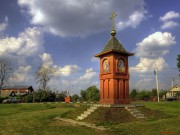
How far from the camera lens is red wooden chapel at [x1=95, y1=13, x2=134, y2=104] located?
2281 cm

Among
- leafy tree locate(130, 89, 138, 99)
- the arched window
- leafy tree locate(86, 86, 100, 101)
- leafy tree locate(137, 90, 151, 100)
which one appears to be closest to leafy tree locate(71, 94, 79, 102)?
leafy tree locate(86, 86, 100, 101)

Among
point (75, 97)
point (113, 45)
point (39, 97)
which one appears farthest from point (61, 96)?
point (113, 45)

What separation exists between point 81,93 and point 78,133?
57.6m

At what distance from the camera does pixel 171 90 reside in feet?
329

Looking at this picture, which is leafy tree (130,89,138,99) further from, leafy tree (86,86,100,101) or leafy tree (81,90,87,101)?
leafy tree (81,90,87,101)

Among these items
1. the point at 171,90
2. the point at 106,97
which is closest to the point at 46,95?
the point at 106,97

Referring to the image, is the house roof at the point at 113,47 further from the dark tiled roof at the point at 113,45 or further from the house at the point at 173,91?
the house at the point at 173,91

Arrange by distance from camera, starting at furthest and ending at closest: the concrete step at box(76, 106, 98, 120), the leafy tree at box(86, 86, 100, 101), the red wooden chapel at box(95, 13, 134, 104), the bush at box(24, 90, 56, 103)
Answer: the leafy tree at box(86, 86, 100, 101) < the bush at box(24, 90, 56, 103) < the red wooden chapel at box(95, 13, 134, 104) < the concrete step at box(76, 106, 98, 120)

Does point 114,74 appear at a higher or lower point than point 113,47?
lower

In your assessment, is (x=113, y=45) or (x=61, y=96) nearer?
(x=113, y=45)

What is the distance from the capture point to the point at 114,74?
22.8 m

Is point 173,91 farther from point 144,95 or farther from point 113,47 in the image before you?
point 113,47

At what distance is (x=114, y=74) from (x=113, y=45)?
322 centimetres

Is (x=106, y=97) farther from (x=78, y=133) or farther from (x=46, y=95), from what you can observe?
(x=46, y=95)
